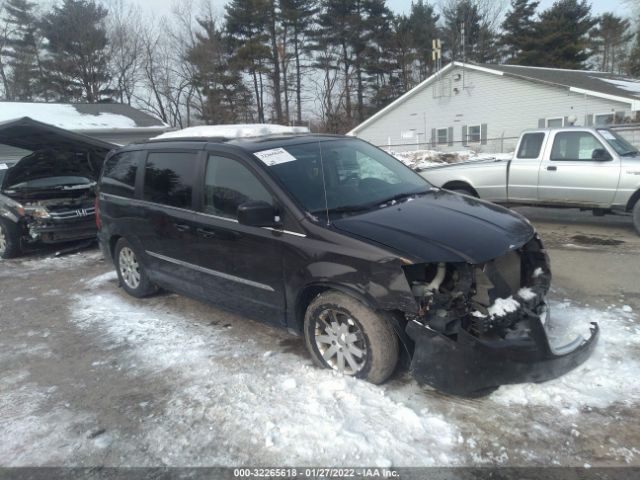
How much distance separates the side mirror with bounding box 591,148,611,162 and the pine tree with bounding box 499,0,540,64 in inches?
1448

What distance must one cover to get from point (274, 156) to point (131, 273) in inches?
107

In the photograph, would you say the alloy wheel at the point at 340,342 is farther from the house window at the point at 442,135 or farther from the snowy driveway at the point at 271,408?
the house window at the point at 442,135

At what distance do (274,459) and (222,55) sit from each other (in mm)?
43345

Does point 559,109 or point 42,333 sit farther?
point 559,109

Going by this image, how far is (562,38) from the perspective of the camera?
3828 centimetres

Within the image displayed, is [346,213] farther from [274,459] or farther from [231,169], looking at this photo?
[274,459]

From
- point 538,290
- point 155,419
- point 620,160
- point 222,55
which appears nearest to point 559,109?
point 620,160

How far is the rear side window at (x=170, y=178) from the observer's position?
4703 millimetres

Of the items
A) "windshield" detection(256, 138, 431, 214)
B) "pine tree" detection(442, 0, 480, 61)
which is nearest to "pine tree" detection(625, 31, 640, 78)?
"pine tree" detection(442, 0, 480, 61)

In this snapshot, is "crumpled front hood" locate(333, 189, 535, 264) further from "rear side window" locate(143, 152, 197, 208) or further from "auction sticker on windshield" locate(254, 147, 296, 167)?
"rear side window" locate(143, 152, 197, 208)

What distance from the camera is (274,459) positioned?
2914mm

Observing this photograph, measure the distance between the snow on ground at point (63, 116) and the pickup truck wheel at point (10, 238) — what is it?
41.8 feet

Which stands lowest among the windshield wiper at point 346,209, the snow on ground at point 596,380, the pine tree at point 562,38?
the snow on ground at point 596,380

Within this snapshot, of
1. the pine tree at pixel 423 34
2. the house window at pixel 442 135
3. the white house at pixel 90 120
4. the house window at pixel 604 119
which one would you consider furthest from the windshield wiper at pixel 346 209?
the pine tree at pixel 423 34
